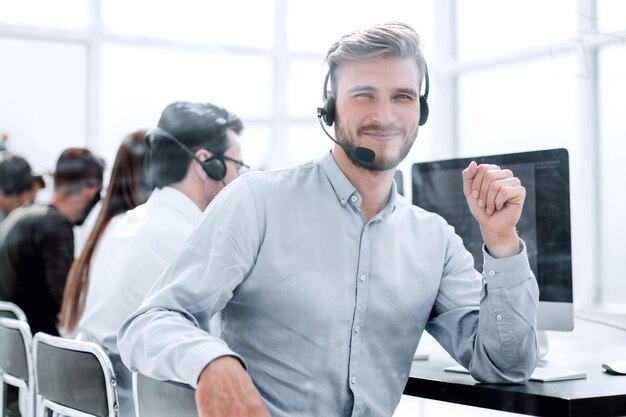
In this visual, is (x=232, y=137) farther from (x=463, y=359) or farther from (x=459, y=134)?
(x=459, y=134)

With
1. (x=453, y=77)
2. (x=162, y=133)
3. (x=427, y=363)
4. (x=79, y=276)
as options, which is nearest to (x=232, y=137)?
(x=162, y=133)

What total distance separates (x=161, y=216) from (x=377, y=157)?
58cm

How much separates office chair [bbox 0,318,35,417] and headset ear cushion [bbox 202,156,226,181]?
0.52m

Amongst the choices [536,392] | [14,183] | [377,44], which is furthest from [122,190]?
[536,392]

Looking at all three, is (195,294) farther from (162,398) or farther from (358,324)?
(358,324)

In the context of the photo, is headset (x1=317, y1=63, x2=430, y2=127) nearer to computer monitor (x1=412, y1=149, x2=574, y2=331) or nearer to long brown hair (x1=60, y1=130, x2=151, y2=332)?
computer monitor (x1=412, y1=149, x2=574, y2=331)

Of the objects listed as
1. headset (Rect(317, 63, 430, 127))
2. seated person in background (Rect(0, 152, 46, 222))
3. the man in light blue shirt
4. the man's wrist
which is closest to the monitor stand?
the man in light blue shirt

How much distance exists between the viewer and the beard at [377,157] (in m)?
1.29

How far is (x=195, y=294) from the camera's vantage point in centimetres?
111

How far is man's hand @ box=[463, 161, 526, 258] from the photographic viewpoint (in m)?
1.17

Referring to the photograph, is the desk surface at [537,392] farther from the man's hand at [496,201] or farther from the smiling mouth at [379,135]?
the smiling mouth at [379,135]

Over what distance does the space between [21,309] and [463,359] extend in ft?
4.85

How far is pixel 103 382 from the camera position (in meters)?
1.33

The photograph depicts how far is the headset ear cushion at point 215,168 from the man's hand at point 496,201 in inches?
28.9
